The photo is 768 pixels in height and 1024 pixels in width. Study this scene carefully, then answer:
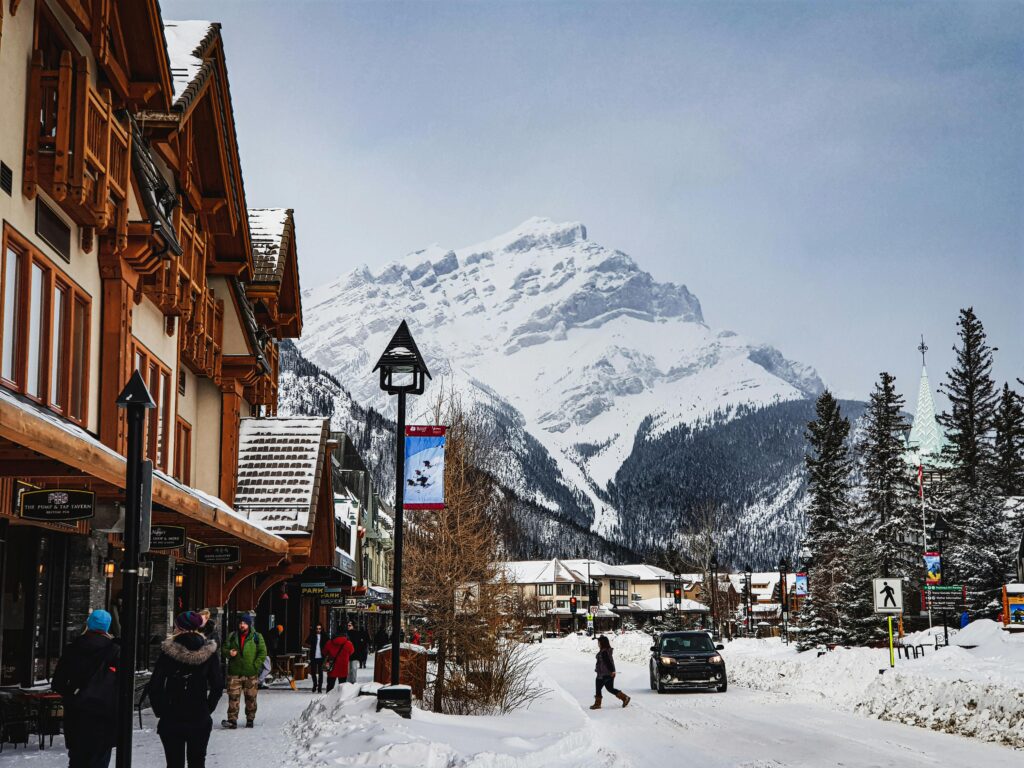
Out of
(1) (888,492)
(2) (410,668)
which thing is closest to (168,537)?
(2) (410,668)

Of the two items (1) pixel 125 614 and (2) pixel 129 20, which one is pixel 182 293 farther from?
(1) pixel 125 614

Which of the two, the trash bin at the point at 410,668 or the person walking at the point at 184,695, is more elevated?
the person walking at the point at 184,695

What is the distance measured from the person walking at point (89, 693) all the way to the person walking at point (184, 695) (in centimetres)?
44

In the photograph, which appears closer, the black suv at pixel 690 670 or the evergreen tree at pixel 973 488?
the black suv at pixel 690 670

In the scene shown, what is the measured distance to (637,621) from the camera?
195625 mm

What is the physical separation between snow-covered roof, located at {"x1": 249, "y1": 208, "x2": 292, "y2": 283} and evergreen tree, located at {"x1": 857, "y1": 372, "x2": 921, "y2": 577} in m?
34.7

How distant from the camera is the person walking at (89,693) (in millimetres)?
10274

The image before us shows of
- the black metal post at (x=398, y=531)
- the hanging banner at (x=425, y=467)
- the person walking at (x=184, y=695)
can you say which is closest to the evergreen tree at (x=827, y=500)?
the hanging banner at (x=425, y=467)

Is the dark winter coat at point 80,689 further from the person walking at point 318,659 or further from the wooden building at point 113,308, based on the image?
the person walking at point 318,659

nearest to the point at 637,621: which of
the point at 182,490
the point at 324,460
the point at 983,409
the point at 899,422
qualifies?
the point at 983,409

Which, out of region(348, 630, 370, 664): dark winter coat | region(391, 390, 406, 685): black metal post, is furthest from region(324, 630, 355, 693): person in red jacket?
region(348, 630, 370, 664): dark winter coat

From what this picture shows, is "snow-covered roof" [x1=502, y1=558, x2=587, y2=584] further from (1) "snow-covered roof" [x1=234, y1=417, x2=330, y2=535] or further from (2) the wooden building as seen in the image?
(2) the wooden building

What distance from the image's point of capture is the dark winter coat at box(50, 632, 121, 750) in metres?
10.3

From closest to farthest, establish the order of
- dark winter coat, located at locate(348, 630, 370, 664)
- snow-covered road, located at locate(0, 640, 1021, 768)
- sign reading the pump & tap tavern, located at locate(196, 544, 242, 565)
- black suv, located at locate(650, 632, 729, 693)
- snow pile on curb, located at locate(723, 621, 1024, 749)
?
1. snow-covered road, located at locate(0, 640, 1021, 768)
2. snow pile on curb, located at locate(723, 621, 1024, 749)
3. sign reading the pump & tap tavern, located at locate(196, 544, 242, 565)
4. black suv, located at locate(650, 632, 729, 693)
5. dark winter coat, located at locate(348, 630, 370, 664)
